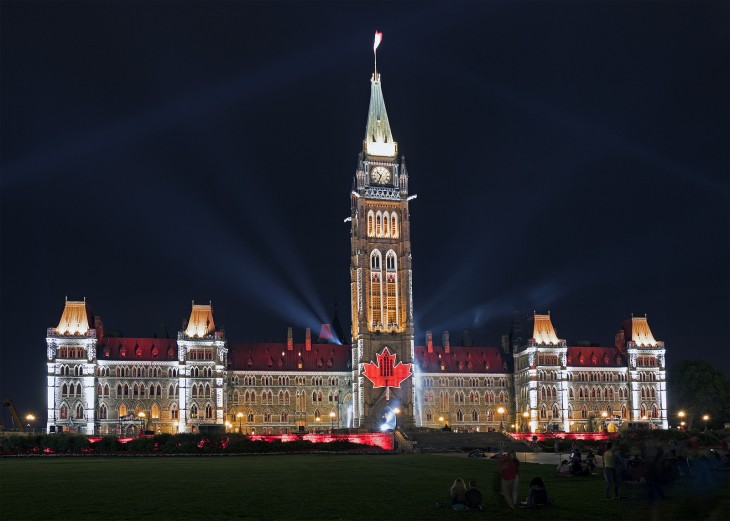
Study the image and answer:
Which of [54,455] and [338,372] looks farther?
[338,372]

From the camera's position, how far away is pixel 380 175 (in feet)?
467

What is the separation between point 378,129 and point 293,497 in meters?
116

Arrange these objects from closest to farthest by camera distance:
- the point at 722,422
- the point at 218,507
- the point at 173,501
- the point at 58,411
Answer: the point at 218,507
the point at 173,501
the point at 58,411
the point at 722,422

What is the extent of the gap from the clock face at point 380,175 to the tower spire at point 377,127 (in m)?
2.54

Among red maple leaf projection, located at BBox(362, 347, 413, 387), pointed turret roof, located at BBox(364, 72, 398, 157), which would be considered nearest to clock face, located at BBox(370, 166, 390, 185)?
pointed turret roof, located at BBox(364, 72, 398, 157)

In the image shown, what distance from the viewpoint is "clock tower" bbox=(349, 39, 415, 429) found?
438 ft

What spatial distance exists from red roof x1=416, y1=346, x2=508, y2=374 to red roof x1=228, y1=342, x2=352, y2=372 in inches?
484

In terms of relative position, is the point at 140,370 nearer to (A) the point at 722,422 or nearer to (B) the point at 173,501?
(A) the point at 722,422

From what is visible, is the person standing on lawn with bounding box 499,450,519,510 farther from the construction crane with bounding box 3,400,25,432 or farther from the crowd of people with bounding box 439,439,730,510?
the construction crane with bounding box 3,400,25,432

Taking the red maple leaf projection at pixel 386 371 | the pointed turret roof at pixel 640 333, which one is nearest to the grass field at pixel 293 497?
the red maple leaf projection at pixel 386 371

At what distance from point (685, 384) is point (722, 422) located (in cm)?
863

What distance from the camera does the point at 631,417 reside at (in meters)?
142

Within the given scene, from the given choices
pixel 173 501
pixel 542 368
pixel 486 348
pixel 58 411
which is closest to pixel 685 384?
pixel 542 368

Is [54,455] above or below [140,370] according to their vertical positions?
below
